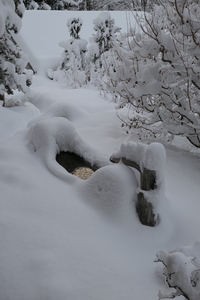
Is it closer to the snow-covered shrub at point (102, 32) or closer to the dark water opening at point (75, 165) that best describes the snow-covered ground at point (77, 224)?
the dark water opening at point (75, 165)

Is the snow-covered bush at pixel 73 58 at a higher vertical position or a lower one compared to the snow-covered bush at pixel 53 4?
lower

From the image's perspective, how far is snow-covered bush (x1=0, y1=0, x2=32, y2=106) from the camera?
6029 millimetres

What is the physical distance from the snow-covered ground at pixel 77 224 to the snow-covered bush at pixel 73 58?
338 inches

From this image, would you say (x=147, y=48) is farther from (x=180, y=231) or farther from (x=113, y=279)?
(x=113, y=279)

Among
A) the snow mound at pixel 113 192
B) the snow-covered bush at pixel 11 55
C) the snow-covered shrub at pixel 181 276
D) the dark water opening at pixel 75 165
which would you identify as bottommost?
the dark water opening at pixel 75 165

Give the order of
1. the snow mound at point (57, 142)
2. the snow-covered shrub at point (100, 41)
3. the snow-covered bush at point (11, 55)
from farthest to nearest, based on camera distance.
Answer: the snow-covered shrub at point (100, 41) < the snow-covered bush at point (11, 55) < the snow mound at point (57, 142)

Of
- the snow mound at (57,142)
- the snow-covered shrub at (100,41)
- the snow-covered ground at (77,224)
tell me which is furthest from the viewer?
Answer: the snow-covered shrub at (100,41)

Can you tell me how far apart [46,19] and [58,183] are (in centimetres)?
1742

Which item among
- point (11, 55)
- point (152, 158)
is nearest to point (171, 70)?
point (152, 158)

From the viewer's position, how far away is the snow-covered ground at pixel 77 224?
1608mm

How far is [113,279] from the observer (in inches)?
66.5

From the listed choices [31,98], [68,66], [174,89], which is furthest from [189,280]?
[68,66]

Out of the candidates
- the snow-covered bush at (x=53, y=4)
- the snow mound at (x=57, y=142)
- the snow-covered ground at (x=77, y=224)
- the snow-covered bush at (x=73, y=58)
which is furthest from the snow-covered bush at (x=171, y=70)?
the snow-covered bush at (x=53, y=4)

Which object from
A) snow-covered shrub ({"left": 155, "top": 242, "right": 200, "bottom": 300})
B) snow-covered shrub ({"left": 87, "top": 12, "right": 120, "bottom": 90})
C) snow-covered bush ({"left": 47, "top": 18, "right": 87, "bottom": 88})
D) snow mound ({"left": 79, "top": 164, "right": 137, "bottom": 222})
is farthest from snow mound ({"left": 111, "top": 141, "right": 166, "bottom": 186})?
snow-covered bush ({"left": 47, "top": 18, "right": 87, "bottom": 88})
